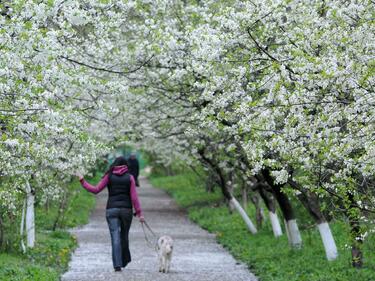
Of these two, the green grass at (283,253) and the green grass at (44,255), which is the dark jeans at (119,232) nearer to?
the green grass at (44,255)

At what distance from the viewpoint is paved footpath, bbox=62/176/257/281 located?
14445 mm

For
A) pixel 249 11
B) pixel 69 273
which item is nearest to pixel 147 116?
pixel 69 273

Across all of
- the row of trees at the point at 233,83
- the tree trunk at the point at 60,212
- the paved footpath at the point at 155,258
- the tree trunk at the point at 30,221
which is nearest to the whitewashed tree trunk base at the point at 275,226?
the paved footpath at the point at 155,258

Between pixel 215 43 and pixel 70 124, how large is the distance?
2.54m

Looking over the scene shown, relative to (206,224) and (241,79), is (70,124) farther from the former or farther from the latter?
(206,224)

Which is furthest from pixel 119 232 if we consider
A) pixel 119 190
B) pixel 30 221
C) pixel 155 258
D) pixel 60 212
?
pixel 60 212

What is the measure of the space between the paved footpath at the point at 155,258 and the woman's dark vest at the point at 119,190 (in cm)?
114

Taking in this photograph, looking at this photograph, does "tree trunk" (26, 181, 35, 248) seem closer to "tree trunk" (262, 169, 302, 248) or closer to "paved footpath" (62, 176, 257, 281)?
"paved footpath" (62, 176, 257, 281)

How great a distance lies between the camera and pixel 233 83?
1367 cm

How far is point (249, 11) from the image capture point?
13062mm

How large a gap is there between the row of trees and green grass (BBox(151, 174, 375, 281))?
1.20ft

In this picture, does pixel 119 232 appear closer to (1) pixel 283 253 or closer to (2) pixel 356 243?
(1) pixel 283 253

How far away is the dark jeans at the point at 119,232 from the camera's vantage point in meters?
14.8

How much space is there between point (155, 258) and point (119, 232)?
105 inches
